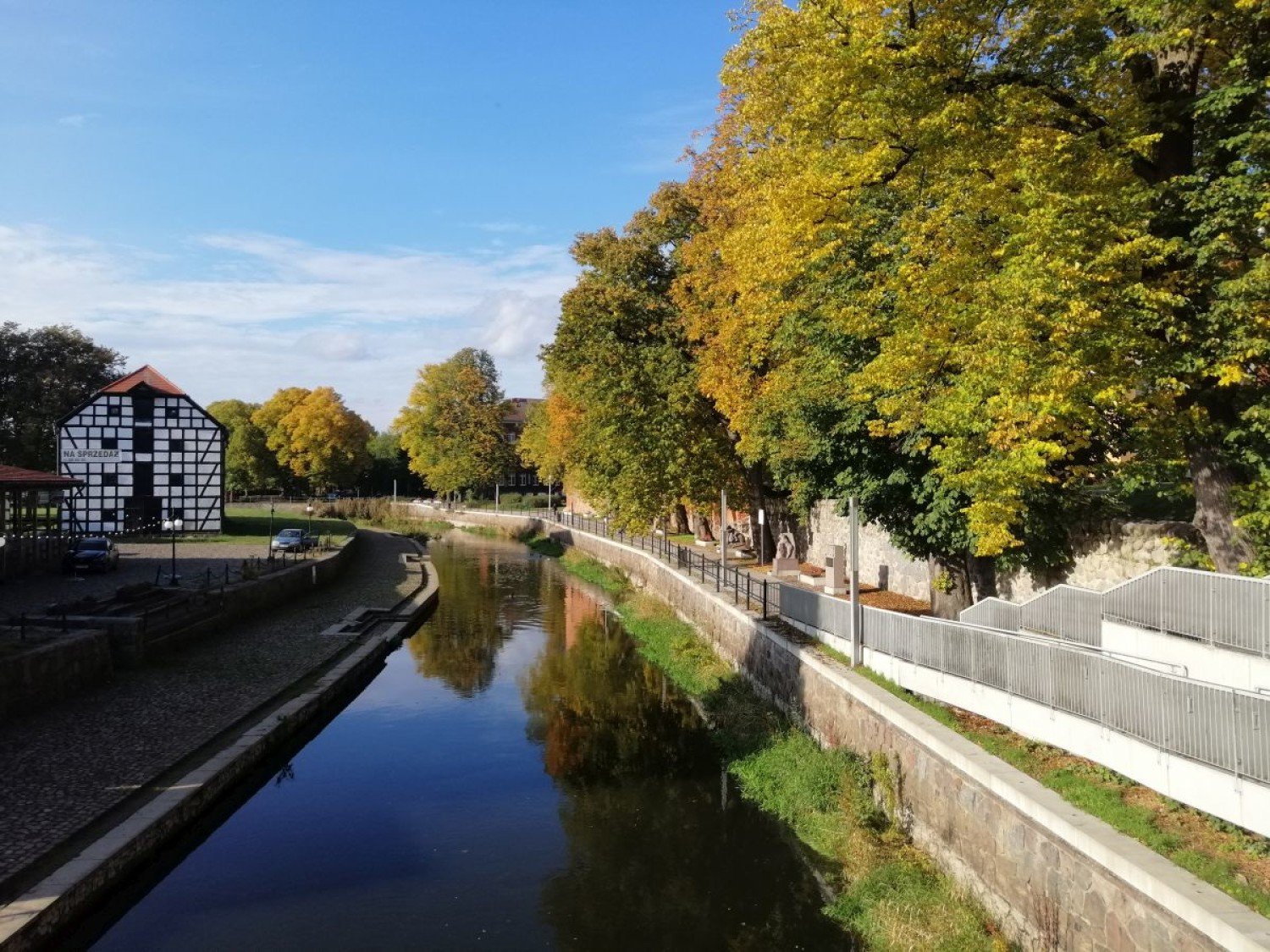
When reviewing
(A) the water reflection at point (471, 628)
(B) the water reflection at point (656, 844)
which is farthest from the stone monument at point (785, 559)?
(A) the water reflection at point (471, 628)

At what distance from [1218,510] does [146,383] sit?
47.1 meters

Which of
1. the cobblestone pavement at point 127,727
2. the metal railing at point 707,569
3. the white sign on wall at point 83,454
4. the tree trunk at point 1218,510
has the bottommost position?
the cobblestone pavement at point 127,727

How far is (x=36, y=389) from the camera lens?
5134 centimetres

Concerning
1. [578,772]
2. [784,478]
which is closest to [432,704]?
[578,772]

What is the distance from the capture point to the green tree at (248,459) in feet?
255

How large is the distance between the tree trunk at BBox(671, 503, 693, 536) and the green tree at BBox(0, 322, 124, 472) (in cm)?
3409

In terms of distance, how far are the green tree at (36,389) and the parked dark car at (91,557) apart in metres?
23.0

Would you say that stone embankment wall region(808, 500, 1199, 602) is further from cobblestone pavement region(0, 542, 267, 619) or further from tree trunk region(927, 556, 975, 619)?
cobblestone pavement region(0, 542, 267, 619)

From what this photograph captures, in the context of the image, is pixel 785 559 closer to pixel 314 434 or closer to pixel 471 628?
pixel 471 628

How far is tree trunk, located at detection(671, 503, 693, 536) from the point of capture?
44.5 metres

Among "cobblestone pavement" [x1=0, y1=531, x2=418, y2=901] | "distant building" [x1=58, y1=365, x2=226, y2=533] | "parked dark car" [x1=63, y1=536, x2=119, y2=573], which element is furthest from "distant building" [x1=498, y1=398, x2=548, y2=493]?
"cobblestone pavement" [x1=0, y1=531, x2=418, y2=901]

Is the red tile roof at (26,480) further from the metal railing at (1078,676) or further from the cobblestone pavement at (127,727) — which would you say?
the metal railing at (1078,676)

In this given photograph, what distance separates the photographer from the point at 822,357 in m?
16.5

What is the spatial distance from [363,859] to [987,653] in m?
8.17
